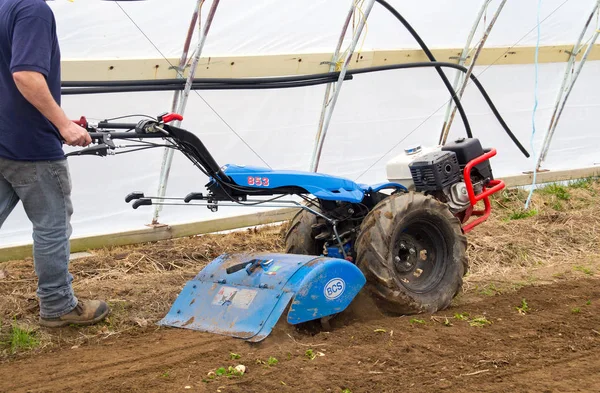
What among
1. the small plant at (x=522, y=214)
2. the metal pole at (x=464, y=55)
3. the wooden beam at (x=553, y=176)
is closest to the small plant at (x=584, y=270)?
the small plant at (x=522, y=214)

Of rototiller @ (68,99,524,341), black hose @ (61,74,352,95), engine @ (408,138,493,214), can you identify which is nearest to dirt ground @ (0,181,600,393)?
rototiller @ (68,99,524,341)

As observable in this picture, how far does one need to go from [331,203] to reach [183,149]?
1.03 m

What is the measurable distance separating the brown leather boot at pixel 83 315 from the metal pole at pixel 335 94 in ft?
11.6

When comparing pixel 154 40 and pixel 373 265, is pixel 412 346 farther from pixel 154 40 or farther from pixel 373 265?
pixel 154 40

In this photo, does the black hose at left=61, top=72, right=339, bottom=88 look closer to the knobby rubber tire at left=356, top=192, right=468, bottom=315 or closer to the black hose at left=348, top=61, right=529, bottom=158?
the black hose at left=348, top=61, right=529, bottom=158

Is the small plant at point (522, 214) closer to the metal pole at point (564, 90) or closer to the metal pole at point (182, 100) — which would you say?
the metal pole at point (564, 90)

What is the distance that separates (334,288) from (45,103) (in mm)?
1797

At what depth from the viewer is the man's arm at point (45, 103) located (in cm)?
389

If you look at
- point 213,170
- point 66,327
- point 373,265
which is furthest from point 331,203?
point 66,327

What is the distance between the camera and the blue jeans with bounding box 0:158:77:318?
165 inches

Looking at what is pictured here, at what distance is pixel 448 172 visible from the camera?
5.23 meters

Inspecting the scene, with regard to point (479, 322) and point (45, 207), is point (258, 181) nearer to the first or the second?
point (45, 207)

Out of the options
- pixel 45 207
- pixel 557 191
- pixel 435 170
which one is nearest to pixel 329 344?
pixel 435 170

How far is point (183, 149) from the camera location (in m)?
4.37
